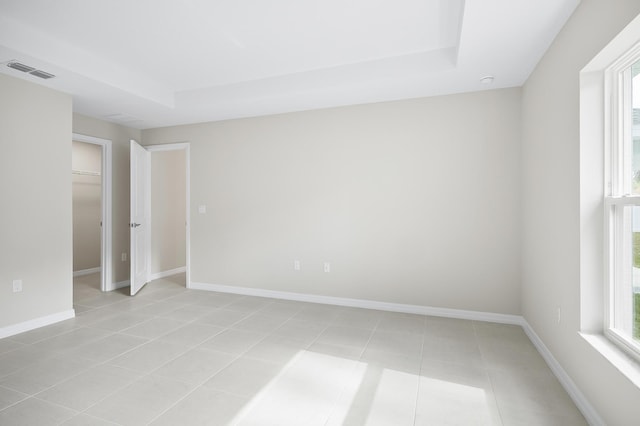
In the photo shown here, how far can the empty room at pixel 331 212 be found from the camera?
1.89 metres

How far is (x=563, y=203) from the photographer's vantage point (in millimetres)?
2211

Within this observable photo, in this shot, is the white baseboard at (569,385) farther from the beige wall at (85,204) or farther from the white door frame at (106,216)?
the beige wall at (85,204)

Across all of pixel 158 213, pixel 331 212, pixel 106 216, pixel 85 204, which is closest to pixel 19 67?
pixel 106 216

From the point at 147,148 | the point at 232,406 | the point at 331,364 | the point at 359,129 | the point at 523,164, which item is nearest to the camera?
the point at 232,406

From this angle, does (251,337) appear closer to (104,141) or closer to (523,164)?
(523,164)

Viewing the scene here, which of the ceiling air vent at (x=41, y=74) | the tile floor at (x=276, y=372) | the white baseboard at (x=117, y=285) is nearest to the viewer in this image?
the tile floor at (x=276, y=372)

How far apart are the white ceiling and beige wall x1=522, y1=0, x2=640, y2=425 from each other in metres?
0.25

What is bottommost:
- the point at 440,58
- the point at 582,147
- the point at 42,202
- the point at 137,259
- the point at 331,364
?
the point at 331,364

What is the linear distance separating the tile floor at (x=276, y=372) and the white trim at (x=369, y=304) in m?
0.12

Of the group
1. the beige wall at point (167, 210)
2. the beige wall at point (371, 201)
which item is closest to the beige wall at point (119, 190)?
the beige wall at point (167, 210)

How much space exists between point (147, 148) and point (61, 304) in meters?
2.57

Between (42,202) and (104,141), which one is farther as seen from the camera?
(104,141)

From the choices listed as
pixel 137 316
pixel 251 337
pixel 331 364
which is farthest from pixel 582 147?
pixel 137 316

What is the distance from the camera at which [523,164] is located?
3.19m
